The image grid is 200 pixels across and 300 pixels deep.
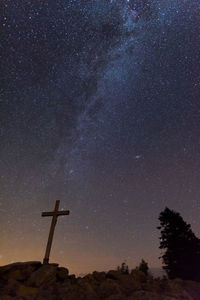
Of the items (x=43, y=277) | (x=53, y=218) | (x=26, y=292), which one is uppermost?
(x=53, y=218)

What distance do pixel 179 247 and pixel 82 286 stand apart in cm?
1588

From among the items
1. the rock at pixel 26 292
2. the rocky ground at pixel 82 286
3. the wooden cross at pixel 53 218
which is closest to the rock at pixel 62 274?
the rocky ground at pixel 82 286

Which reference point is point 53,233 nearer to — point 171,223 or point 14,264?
point 14,264

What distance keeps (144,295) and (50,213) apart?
7324mm

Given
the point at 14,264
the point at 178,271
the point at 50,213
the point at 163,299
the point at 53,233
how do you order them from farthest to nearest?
the point at 178,271, the point at 50,213, the point at 53,233, the point at 14,264, the point at 163,299

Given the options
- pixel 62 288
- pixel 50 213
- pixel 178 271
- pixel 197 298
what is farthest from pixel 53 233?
pixel 178 271

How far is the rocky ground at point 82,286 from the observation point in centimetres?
1016

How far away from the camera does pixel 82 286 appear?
10.7m

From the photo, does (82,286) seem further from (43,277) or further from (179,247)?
(179,247)

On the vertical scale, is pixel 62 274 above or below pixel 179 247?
below

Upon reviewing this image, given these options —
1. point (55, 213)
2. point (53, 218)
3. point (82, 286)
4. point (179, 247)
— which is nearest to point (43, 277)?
point (82, 286)

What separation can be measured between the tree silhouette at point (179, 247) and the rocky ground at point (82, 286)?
37.4ft

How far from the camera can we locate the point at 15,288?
10.9 m

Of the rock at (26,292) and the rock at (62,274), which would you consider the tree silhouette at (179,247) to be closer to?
the rock at (62,274)
